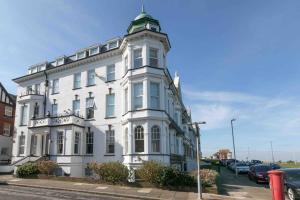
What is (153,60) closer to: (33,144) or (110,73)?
(110,73)

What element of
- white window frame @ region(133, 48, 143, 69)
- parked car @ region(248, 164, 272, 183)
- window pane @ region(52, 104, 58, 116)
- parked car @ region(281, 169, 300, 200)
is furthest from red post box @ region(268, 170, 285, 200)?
window pane @ region(52, 104, 58, 116)

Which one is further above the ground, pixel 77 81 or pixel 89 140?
pixel 77 81

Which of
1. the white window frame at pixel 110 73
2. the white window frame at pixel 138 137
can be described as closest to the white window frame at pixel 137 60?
the white window frame at pixel 110 73

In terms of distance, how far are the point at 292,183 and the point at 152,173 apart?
8.26m

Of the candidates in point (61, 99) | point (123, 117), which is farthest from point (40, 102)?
point (123, 117)

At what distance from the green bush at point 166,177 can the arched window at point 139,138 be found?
4301mm

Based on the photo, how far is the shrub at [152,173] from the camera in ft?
55.3

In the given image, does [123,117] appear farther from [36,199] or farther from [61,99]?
[36,199]

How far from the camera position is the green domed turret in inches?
980

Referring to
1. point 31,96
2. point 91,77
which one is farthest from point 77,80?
point 31,96

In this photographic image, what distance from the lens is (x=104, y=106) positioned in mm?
25734

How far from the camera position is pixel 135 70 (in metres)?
22.8

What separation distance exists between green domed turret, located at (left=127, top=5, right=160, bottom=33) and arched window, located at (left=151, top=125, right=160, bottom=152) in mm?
9507

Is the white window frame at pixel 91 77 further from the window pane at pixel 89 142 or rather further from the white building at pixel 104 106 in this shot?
the window pane at pixel 89 142
